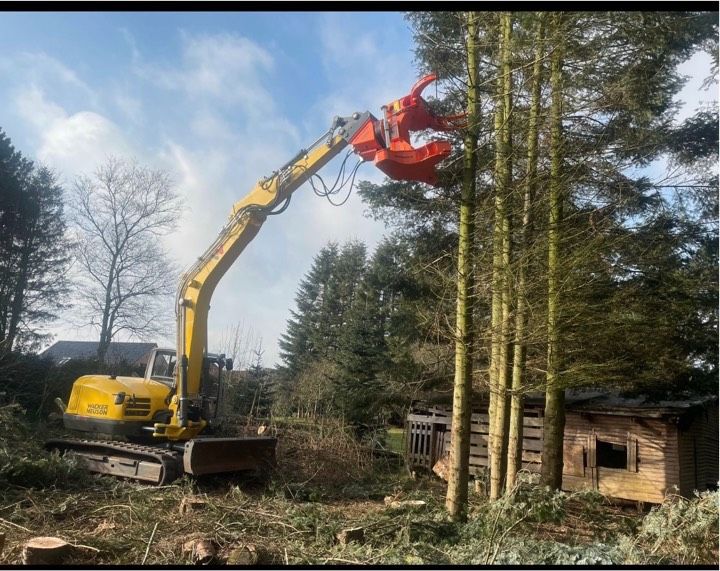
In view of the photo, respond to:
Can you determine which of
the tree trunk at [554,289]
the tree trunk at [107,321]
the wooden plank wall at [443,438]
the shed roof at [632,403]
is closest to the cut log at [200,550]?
the tree trunk at [554,289]

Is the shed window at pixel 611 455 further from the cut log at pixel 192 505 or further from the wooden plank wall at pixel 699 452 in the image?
the cut log at pixel 192 505

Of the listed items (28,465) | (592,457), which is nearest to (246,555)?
(28,465)

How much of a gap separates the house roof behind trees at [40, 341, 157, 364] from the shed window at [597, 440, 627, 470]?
12.5 metres

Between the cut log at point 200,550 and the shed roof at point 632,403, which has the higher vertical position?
the shed roof at point 632,403

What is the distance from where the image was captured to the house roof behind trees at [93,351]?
17947 millimetres

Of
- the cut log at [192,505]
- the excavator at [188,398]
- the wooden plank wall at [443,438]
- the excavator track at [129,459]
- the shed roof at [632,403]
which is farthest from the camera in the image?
the wooden plank wall at [443,438]

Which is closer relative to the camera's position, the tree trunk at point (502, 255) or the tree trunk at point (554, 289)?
the tree trunk at point (502, 255)

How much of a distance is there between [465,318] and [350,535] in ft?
8.19

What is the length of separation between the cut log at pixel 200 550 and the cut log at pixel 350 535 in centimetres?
115

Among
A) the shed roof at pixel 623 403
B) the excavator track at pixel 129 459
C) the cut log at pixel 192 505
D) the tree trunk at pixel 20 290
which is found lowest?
the cut log at pixel 192 505

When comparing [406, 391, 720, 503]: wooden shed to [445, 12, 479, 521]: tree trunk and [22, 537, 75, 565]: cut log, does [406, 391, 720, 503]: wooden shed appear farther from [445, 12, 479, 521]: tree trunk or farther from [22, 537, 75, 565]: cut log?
[22, 537, 75, 565]: cut log

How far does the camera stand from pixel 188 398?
8.52 metres

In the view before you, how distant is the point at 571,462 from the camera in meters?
11.6

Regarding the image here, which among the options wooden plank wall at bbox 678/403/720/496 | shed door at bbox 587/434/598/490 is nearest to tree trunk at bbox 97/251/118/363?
shed door at bbox 587/434/598/490
